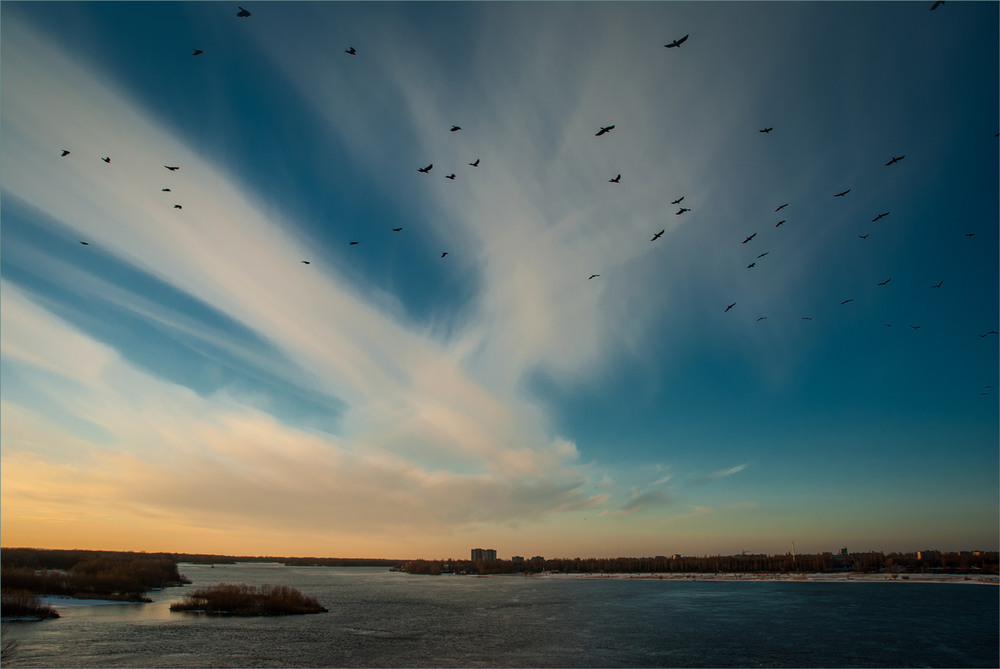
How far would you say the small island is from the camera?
65.0m

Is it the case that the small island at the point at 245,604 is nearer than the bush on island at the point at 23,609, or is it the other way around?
the bush on island at the point at 23,609

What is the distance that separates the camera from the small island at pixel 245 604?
213 ft

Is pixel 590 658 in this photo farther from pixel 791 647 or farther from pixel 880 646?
pixel 880 646

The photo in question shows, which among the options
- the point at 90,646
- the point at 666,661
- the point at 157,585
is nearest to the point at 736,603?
the point at 666,661

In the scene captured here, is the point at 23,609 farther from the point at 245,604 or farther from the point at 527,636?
the point at 527,636

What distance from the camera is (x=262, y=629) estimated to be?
53156 mm

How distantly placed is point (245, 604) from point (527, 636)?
130 feet

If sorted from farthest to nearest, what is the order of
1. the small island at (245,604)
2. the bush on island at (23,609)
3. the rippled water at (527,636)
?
the small island at (245,604)
the bush on island at (23,609)
the rippled water at (527,636)

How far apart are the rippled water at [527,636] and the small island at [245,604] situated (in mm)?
3418

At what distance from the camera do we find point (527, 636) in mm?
51656

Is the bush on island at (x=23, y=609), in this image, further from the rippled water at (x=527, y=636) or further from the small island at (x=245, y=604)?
the small island at (x=245, y=604)

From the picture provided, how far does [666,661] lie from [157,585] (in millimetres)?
99049

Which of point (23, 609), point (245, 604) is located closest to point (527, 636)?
point (245, 604)

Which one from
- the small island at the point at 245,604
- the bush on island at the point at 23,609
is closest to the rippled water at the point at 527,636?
the bush on island at the point at 23,609
